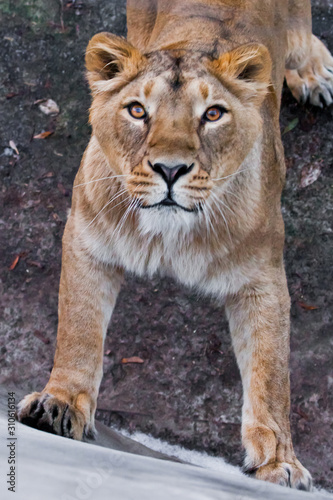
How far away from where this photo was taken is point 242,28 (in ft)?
8.05

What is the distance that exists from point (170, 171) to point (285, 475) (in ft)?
3.54

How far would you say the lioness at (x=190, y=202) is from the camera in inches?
73.5

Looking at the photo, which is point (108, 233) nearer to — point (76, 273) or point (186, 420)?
point (76, 273)

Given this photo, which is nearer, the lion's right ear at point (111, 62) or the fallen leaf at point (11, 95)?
the lion's right ear at point (111, 62)

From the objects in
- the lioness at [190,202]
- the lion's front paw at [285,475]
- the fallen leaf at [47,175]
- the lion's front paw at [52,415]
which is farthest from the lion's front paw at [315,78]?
the lion's front paw at [52,415]

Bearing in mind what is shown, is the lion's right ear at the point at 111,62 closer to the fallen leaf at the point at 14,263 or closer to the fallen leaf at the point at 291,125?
the fallen leaf at the point at 14,263

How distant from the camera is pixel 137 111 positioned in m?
1.92

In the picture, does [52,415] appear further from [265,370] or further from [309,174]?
[309,174]

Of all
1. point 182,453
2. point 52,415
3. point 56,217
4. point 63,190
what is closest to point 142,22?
point 63,190

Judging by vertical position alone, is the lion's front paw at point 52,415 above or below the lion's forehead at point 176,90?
below

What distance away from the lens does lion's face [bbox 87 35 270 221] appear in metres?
1.80

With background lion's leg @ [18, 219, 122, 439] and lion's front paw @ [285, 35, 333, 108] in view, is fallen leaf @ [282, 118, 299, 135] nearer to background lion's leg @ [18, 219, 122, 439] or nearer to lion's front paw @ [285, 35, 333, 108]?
lion's front paw @ [285, 35, 333, 108]

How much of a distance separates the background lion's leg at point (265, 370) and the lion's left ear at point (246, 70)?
2.21 ft

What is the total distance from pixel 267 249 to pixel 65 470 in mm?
1387
